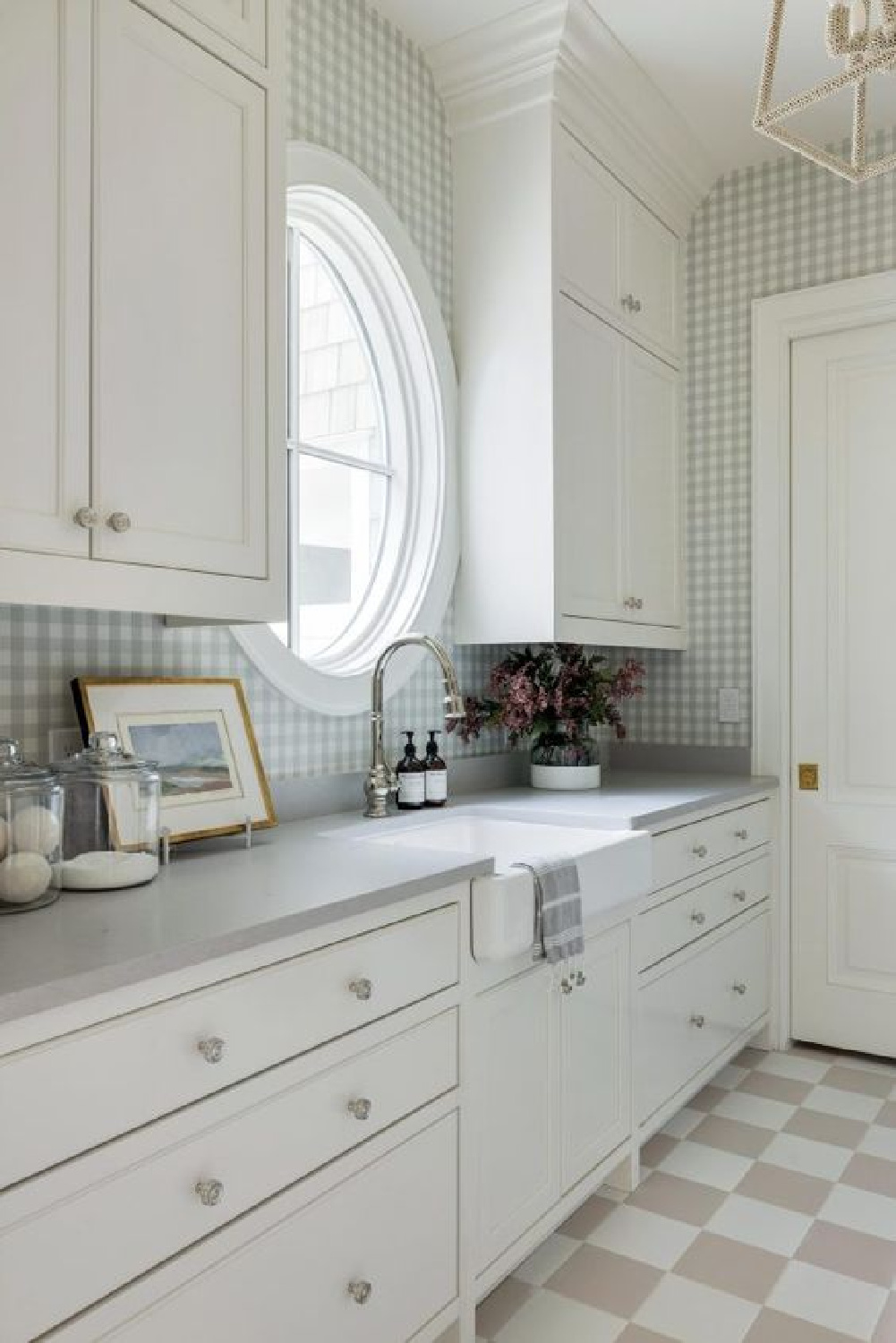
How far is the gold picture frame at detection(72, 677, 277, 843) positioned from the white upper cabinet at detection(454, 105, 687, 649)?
3.05 ft

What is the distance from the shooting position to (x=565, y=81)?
2598mm

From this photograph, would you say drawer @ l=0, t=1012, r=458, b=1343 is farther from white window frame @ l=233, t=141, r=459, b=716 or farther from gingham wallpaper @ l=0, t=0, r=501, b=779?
white window frame @ l=233, t=141, r=459, b=716

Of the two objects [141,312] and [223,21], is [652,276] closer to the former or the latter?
[223,21]

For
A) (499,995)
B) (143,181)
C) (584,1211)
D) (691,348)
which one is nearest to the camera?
(143,181)

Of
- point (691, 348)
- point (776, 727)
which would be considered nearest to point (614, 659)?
point (776, 727)

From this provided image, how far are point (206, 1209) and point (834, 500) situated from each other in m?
2.69

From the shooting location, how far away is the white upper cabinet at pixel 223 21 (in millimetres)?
1546

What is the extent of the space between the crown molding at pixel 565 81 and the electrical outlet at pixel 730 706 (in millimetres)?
1536

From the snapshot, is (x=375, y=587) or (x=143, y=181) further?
(x=375, y=587)

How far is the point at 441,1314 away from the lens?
1.63 metres

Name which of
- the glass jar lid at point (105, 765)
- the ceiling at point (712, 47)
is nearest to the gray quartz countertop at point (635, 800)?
the glass jar lid at point (105, 765)

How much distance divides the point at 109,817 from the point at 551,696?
1.44 m

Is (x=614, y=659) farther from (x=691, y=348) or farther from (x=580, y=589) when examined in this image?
(x=691, y=348)

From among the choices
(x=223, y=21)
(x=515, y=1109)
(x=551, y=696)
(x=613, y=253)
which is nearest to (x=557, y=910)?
(x=515, y=1109)
